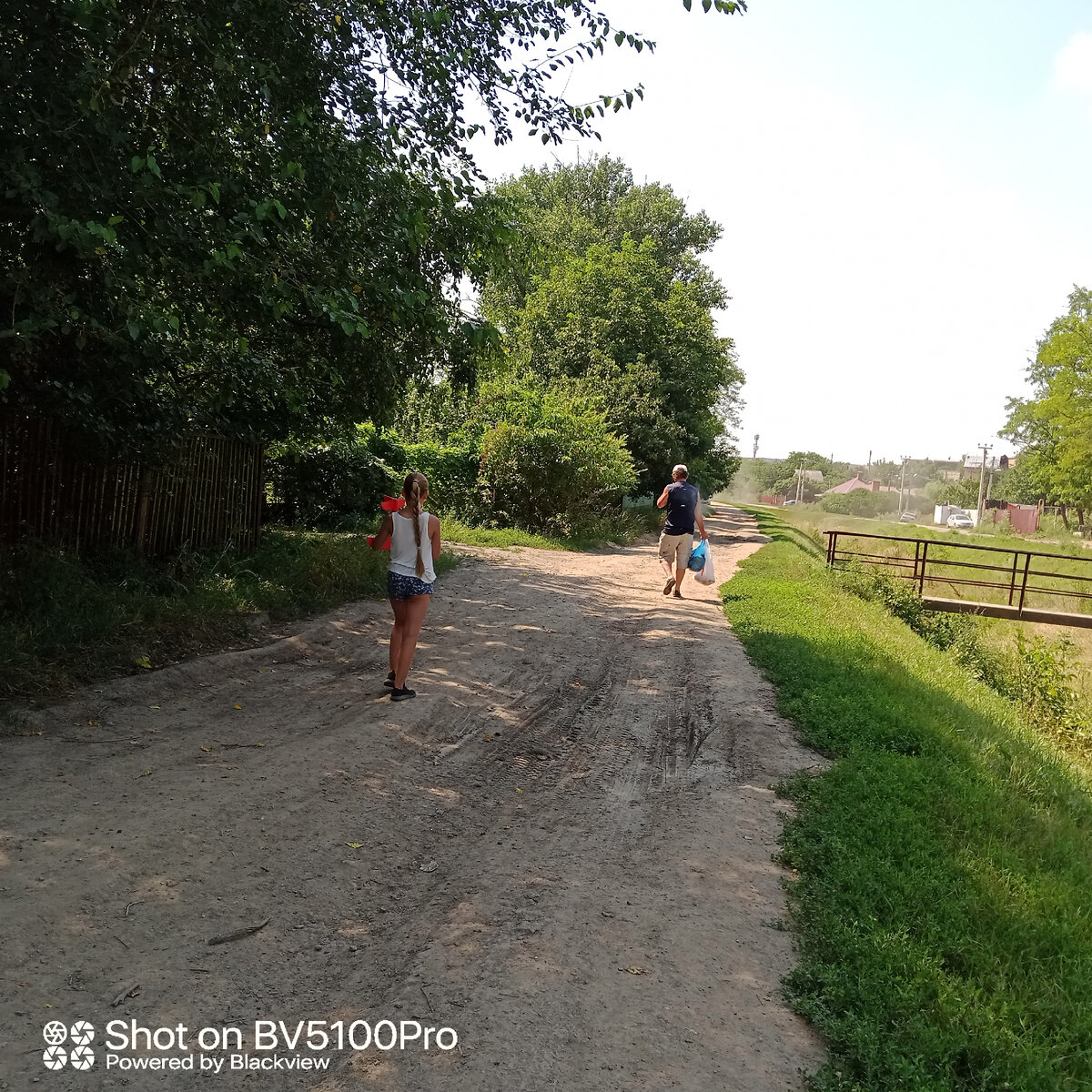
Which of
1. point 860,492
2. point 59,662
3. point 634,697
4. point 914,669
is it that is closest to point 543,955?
point 634,697

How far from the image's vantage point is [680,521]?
11.8 m

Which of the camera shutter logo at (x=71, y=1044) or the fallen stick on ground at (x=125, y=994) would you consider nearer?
the camera shutter logo at (x=71, y=1044)

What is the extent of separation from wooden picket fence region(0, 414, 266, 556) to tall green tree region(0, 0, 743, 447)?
17.0 inches

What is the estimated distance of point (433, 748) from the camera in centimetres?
573

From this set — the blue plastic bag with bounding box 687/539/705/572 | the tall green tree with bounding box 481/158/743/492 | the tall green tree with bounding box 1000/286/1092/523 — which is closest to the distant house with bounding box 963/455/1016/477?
the tall green tree with bounding box 1000/286/1092/523

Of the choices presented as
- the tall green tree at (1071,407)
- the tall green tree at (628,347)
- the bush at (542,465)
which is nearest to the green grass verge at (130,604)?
the bush at (542,465)

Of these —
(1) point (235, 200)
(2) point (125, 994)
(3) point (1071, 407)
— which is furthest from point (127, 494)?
(3) point (1071, 407)

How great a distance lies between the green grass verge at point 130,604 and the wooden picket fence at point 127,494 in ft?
1.06

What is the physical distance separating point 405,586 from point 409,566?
0.53ft

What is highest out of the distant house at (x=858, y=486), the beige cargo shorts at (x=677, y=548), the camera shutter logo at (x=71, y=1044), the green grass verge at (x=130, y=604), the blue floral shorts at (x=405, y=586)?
the distant house at (x=858, y=486)

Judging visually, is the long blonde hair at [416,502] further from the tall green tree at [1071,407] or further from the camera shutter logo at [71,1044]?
the tall green tree at [1071,407]

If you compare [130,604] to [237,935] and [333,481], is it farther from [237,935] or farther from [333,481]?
[333,481]

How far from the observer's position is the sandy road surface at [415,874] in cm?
287

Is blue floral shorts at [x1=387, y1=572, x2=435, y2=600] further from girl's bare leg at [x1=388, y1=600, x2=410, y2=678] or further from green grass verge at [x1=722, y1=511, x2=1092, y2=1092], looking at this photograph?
green grass verge at [x1=722, y1=511, x2=1092, y2=1092]
